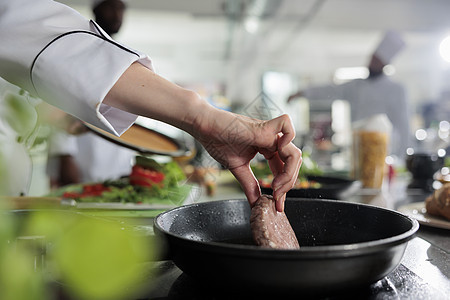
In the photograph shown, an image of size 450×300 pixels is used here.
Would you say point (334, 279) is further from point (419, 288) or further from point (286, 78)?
point (286, 78)

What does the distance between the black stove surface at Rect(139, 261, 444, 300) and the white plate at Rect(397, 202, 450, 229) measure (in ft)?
1.47

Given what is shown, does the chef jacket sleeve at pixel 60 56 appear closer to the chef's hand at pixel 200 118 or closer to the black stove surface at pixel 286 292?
the chef's hand at pixel 200 118

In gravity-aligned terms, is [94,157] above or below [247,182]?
below

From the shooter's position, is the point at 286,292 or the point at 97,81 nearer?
the point at 286,292

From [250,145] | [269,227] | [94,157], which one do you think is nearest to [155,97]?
[250,145]

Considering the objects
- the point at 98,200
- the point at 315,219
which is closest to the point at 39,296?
the point at 315,219

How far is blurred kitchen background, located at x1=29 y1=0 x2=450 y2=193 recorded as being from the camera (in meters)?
5.76

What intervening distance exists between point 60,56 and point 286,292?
0.52 metres

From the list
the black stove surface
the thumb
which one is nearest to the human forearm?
the thumb

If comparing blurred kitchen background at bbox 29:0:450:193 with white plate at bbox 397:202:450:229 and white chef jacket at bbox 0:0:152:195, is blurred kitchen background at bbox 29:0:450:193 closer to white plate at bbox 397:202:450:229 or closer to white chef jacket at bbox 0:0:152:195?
white plate at bbox 397:202:450:229

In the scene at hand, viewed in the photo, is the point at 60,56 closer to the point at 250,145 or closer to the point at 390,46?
the point at 250,145

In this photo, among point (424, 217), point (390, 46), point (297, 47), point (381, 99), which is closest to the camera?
point (424, 217)

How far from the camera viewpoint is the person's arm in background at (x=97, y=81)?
0.64 m

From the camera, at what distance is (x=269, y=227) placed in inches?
26.8
